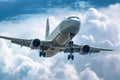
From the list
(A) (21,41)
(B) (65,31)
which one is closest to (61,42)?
(B) (65,31)

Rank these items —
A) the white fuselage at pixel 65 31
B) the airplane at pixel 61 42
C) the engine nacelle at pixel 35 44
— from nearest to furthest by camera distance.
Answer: the white fuselage at pixel 65 31 < the airplane at pixel 61 42 < the engine nacelle at pixel 35 44

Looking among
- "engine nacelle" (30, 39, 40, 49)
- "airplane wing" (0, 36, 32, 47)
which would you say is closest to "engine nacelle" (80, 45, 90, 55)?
"engine nacelle" (30, 39, 40, 49)

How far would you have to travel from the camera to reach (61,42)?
10538 cm

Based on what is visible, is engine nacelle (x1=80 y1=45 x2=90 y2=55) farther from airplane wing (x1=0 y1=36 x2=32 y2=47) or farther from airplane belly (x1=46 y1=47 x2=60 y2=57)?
airplane wing (x1=0 y1=36 x2=32 y2=47)

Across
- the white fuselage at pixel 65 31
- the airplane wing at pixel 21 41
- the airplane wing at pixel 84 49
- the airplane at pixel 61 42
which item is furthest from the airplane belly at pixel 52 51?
the airplane wing at pixel 21 41

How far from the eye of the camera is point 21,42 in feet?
376

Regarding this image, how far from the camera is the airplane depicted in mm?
102062

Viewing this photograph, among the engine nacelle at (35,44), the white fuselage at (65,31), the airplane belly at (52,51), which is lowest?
the airplane belly at (52,51)

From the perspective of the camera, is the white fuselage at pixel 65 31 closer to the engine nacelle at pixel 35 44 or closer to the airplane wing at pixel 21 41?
the engine nacelle at pixel 35 44

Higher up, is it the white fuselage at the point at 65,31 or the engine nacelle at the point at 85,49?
the white fuselage at the point at 65,31

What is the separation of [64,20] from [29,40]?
47.0ft

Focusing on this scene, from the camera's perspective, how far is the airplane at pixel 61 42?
102 metres

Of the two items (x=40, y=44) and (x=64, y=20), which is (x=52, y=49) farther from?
(x=64, y=20)

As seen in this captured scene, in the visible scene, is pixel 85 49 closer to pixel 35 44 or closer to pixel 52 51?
pixel 52 51
